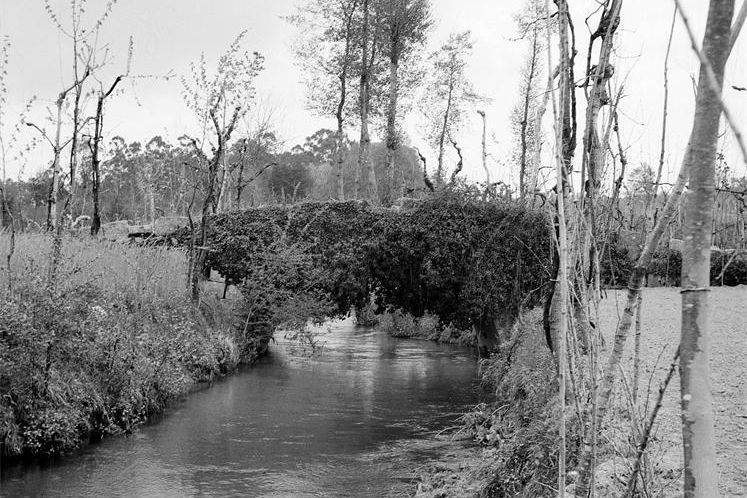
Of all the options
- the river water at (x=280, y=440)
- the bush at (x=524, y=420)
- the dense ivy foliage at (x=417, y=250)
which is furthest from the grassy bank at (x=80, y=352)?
the bush at (x=524, y=420)

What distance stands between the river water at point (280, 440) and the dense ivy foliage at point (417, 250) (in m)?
1.70

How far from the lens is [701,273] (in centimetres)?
141

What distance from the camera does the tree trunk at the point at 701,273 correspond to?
53.8 inches

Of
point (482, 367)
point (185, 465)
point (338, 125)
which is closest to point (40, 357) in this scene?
point (185, 465)

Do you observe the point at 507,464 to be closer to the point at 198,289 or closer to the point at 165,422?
the point at 165,422

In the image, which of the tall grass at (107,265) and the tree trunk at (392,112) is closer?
the tall grass at (107,265)

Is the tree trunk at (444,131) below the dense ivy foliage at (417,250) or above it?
above

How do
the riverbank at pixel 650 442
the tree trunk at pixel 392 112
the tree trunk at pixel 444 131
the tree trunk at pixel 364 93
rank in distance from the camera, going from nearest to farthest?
the riverbank at pixel 650 442
the tree trunk at pixel 364 93
the tree trunk at pixel 392 112
the tree trunk at pixel 444 131

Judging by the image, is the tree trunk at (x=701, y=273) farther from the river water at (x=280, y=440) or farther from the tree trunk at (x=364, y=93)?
the tree trunk at (x=364, y=93)

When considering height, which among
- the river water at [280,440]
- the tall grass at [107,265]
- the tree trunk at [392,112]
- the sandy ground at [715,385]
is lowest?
the river water at [280,440]

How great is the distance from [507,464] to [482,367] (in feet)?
28.9

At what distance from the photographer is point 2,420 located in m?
6.64

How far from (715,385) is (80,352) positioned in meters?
6.86

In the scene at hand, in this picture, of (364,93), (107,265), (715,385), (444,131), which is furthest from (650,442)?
(444,131)
